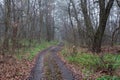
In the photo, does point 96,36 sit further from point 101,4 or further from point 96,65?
point 96,65

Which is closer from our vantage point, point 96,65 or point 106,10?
point 96,65

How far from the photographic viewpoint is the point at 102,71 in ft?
45.9

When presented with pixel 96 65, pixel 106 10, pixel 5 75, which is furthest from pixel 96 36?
pixel 5 75

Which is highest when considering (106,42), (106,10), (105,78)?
(106,10)

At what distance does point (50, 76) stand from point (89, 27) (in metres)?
13.5

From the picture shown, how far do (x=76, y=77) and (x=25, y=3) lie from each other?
105 feet

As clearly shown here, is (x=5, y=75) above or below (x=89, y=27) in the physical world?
below

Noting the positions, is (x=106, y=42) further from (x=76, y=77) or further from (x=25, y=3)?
(x=76, y=77)

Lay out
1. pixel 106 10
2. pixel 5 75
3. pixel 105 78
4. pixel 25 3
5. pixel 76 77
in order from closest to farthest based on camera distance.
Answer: pixel 105 78 < pixel 76 77 < pixel 5 75 < pixel 106 10 < pixel 25 3

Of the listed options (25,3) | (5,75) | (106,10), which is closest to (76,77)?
(5,75)

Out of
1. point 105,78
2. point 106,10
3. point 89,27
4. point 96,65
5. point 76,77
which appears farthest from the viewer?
point 89,27

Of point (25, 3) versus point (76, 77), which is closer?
point (76, 77)

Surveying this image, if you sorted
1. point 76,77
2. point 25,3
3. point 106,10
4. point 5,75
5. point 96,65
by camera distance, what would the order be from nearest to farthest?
point 76,77
point 5,75
point 96,65
point 106,10
point 25,3

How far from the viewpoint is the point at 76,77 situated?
43.9 ft
